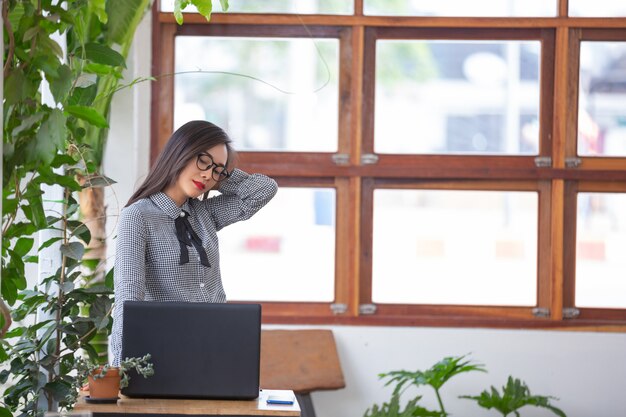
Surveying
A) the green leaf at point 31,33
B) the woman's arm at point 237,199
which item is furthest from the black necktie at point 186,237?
the green leaf at point 31,33

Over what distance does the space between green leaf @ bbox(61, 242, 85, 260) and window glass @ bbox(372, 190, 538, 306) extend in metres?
1.67

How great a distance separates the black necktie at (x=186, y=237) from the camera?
2859mm

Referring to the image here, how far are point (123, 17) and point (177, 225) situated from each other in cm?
128

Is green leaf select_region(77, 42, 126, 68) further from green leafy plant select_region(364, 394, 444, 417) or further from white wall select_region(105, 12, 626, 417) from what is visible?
green leafy plant select_region(364, 394, 444, 417)

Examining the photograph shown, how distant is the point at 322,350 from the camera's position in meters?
4.41

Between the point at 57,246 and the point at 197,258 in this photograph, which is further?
the point at 57,246

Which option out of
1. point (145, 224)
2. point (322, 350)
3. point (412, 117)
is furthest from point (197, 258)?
point (412, 117)

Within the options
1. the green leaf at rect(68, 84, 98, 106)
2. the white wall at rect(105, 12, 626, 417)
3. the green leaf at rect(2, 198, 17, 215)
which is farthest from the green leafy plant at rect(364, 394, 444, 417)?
the green leaf at rect(2, 198, 17, 215)

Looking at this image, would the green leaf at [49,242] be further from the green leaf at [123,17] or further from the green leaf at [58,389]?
the green leaf at [123,17]

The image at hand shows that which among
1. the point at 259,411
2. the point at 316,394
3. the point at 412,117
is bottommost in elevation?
the point at 316,394

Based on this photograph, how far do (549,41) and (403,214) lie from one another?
1.04 meters

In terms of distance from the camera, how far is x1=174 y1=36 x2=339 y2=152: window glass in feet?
15.0

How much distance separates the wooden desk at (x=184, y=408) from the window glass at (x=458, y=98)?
2407mm

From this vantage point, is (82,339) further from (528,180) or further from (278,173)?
(528,180)
